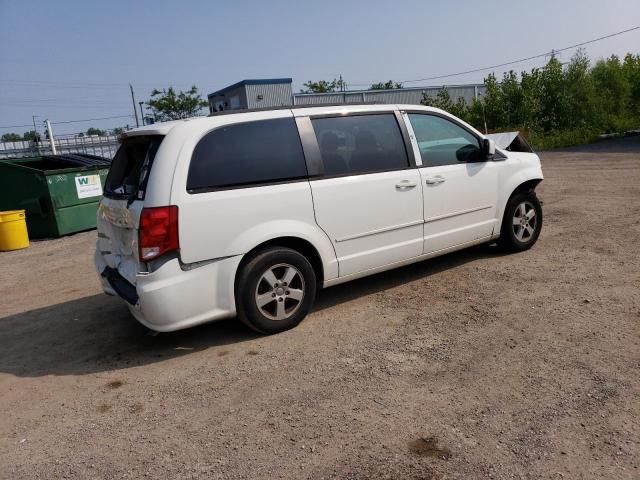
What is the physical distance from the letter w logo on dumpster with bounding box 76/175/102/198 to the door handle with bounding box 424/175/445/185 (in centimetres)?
809

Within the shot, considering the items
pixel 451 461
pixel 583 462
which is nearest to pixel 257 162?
pixel 451 461

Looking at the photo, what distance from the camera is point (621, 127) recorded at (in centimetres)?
2545

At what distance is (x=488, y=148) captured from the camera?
5.39m

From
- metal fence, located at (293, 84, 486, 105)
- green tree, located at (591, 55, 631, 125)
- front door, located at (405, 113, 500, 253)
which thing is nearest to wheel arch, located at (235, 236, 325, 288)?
front door, located at (405, 113, 500, 253)

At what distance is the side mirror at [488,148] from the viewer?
5.39 m

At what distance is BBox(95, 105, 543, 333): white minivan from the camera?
3.86m

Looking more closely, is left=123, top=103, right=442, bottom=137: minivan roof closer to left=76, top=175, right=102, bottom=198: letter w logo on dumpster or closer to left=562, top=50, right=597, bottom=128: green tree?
left=76, top=175, right=102, bottom=198: letter w logo on dumpster

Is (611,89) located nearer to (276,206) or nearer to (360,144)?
(360,144)

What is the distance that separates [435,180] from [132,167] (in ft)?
9.07

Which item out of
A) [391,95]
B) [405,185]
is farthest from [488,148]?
[391,95]

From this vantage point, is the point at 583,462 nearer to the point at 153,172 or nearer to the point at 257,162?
the point at 257,162

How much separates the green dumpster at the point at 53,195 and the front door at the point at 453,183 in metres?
7.86

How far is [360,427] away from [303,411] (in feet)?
1.30

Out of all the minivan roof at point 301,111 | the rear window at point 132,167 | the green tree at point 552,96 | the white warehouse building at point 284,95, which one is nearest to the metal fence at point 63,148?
the white warehouse building at point 284,95
